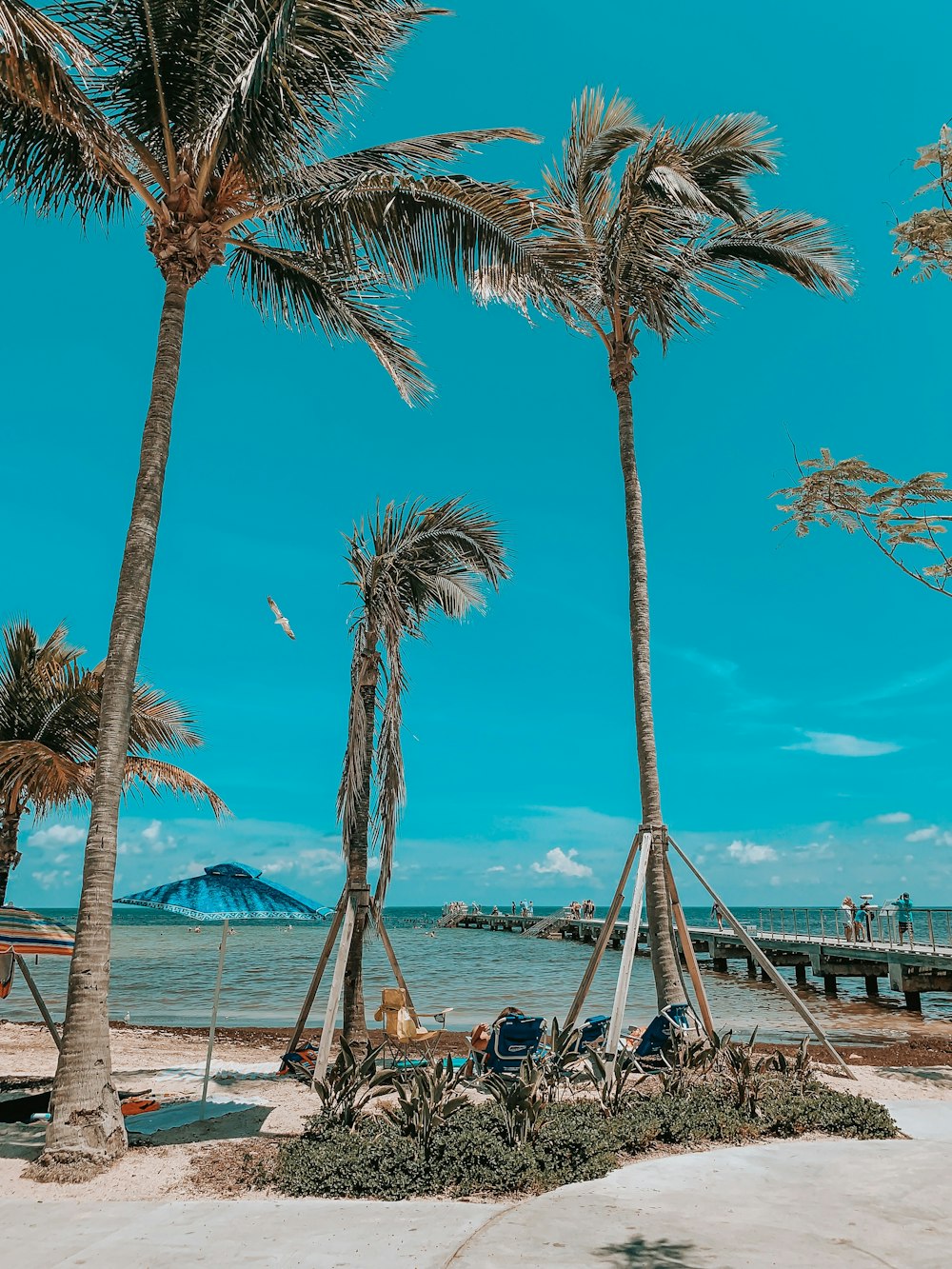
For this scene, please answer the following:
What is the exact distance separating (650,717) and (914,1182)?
18.9 feet

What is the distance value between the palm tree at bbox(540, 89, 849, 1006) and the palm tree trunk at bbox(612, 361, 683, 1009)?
1cm

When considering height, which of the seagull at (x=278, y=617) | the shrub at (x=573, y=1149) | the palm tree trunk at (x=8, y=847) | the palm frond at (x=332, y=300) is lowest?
the shrub at (x=573, y=1149)

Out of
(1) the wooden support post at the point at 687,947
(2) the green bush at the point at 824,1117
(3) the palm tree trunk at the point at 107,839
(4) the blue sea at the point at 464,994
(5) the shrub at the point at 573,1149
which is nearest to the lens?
(5) the shrub at the point at 573,1149

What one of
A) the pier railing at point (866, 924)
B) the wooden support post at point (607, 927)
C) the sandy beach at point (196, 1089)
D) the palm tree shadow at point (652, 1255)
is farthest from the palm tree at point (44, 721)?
the pier railing at point (866, 924)

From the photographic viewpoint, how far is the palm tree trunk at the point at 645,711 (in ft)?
32.2

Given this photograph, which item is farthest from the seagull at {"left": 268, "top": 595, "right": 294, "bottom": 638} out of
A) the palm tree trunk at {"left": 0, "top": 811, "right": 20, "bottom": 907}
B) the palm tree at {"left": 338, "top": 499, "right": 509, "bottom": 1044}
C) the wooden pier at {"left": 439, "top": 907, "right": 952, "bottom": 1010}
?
the wooden pier at {"left": 439, "top": 907, "right": 952, "bottom": 1010}

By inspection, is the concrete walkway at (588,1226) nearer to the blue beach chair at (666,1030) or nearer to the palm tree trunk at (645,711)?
the blue beach chair at (666,1030)

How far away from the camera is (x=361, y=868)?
1015 cm

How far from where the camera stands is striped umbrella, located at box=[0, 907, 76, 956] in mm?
8133

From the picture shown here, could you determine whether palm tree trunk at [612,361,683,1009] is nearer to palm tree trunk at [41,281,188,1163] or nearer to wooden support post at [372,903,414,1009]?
wooden support post at [372,903,414,1009]

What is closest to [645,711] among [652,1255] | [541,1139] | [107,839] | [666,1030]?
[666,1030]

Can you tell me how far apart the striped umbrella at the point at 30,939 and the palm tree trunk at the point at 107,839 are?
3.89ft

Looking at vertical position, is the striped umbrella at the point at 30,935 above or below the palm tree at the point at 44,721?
below

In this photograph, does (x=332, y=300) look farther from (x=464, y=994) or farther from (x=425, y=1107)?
(x=464, y=994)
